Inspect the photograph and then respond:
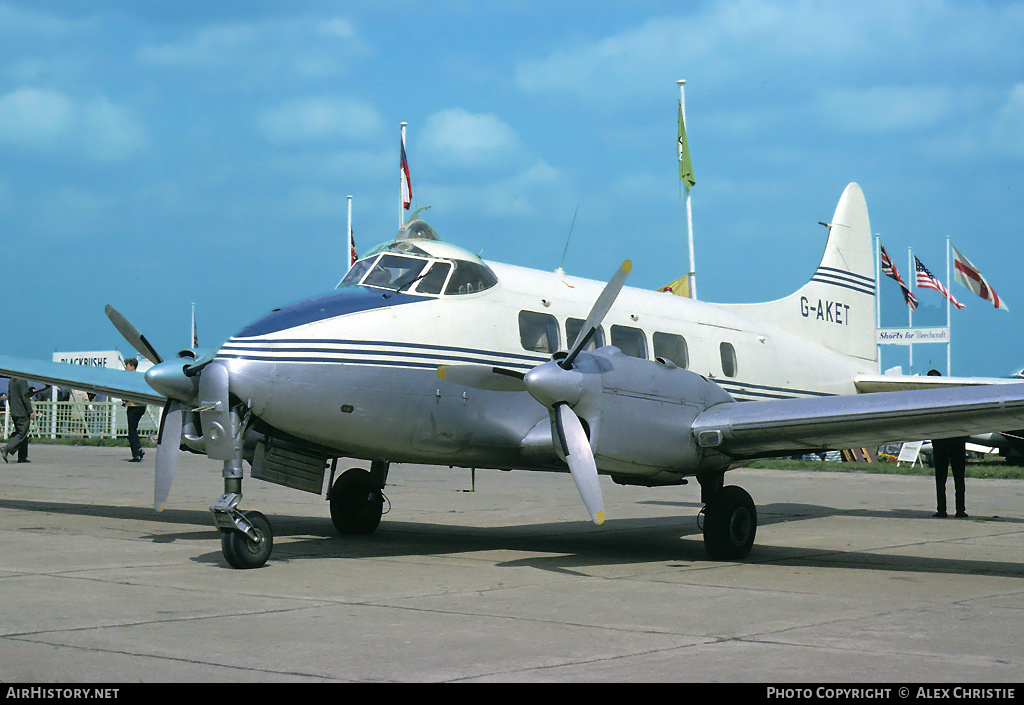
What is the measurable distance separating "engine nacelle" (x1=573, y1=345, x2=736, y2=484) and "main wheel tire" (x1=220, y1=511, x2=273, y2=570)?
10.4 feet

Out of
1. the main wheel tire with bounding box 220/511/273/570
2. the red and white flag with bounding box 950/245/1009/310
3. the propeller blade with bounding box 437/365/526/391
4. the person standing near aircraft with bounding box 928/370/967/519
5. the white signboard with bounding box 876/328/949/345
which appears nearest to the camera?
the main wheel tire with bounding box 220/511/273/570

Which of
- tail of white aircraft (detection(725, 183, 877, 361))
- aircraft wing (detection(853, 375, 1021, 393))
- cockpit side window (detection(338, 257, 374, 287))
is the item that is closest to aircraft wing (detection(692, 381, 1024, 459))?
aircraft wing (detection(853, 375, 1021, 393))

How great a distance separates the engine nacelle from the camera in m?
10.0

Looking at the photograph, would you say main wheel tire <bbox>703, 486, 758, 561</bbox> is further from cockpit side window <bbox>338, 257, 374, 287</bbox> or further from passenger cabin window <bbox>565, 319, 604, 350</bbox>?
cockpit side window <bbox>338, 257, 374, 287</bbox>

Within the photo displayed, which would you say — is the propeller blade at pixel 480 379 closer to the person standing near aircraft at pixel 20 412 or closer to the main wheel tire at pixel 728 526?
the main wheel tire at pixel 728 526

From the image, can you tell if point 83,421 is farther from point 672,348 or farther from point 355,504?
point 672,348

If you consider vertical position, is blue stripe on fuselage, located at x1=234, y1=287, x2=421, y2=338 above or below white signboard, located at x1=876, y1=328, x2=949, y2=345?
below

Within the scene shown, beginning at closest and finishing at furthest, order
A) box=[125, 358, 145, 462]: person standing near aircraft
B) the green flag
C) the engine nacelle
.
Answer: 1. the engine nacelle
2. box=[125, 358, 145, 462]: person standing near aircraft
3. the green flag

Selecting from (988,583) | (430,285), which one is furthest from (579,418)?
(988,583)

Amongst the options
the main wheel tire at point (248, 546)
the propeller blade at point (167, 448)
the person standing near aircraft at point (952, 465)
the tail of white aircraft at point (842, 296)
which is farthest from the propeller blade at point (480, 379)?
the person standing near aircraft at point (952, 465)

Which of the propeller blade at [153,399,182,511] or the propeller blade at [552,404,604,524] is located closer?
the propeller blade at [552,404,604,524]

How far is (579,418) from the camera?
394 inches

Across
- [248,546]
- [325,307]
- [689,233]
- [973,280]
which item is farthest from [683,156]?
[248,546]
